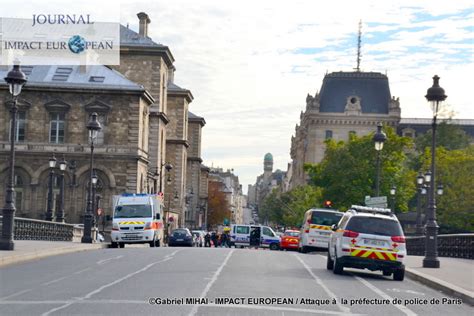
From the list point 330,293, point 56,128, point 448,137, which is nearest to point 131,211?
point 330,293

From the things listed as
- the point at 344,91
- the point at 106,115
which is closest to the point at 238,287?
the point at 106,115

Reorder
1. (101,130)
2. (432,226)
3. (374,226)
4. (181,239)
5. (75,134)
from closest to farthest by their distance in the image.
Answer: (374,226) → (432,226) → (181,239) → (101,130) → (75,134)

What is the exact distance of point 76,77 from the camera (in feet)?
253

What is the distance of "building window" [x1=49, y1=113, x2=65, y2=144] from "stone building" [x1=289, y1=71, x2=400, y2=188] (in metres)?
72.1

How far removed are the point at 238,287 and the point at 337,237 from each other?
6.87m

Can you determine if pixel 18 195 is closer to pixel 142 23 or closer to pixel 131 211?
pixel 131 211

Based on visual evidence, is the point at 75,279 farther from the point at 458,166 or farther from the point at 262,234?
the point at 458,166

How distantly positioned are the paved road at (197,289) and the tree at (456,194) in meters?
53.9

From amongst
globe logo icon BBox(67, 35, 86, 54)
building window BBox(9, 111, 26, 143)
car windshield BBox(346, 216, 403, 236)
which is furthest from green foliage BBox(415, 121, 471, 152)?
car windshield BBox(346, 216, 403, 236)

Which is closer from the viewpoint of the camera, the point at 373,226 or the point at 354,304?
the point at 354,304

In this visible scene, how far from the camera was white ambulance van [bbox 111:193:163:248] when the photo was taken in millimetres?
45719

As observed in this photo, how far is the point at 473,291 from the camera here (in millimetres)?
19422

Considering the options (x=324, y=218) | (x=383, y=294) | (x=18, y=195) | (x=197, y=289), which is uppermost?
(x=18, y=195)

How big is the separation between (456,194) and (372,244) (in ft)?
189
